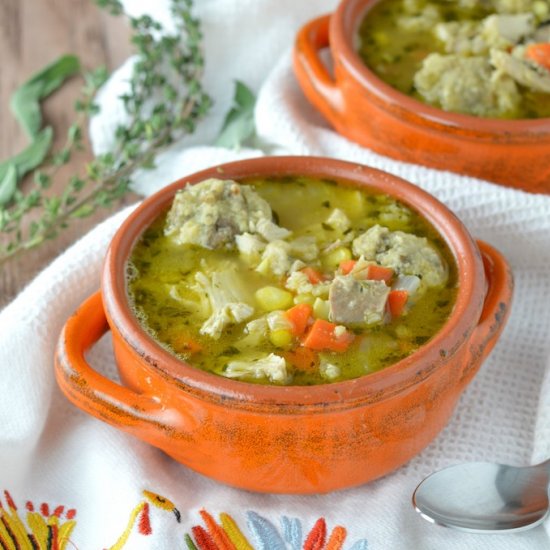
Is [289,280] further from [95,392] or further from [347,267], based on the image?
[95,392]

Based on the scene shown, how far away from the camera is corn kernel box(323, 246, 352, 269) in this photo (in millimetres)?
2127

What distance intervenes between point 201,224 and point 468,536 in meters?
0.80

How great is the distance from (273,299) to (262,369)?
0.59ft

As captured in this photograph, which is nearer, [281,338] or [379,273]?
[281,338]

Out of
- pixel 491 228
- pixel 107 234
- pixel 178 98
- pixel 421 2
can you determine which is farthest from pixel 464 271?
pixel 178 98

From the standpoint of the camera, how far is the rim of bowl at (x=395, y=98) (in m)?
2.45

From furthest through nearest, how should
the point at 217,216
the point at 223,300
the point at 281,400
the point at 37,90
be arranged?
the point at 37,90 → the point at 217,216 → the point at 223,300 → the point at 281,400

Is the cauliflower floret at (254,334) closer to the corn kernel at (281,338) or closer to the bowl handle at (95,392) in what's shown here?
the corn kernel at (281,338)

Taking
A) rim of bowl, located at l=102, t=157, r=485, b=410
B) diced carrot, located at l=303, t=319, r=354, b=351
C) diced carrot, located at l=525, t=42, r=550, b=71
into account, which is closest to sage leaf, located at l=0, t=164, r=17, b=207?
rim of bowl, located at l=102, t=157, r=485, b=410

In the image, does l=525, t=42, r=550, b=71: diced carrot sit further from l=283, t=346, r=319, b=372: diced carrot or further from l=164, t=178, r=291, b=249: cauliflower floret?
l=283, t=346, r=319, b=372: diced carrot

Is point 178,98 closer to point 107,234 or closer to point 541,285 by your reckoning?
point 107,234

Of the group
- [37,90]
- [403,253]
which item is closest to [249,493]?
[403,253]

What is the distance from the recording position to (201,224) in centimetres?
216

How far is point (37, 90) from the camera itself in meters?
3.23
